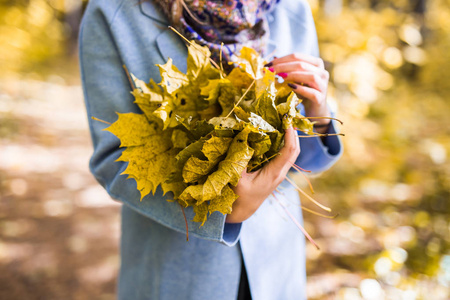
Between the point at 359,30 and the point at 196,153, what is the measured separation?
2.02m

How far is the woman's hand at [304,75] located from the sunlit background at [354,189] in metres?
1.01

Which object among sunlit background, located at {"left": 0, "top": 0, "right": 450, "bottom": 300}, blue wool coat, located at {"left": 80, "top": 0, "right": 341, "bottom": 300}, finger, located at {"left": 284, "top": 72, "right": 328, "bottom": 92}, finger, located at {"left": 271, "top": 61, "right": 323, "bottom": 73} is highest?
finger, located at {"left": 271, "top": 61, "right": 323, "bottom": 73}

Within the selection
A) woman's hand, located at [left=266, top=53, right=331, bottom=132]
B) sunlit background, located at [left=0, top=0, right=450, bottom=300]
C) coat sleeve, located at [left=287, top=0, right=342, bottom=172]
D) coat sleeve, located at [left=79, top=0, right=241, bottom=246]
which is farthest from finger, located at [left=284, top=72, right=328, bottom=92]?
sunlit background, located at [left=0, top=0, right=450, bottom=300]

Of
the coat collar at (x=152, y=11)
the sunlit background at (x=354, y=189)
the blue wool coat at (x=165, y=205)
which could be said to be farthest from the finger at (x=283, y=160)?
the sunlit background at (x=354, y=189)

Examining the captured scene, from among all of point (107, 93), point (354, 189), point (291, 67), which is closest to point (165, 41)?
point (107, 93)

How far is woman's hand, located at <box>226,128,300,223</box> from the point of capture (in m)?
0.77

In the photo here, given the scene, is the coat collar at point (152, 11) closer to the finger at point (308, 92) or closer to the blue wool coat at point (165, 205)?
the blue wool coat at point (165, 205)

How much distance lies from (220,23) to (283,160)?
0.54 meters

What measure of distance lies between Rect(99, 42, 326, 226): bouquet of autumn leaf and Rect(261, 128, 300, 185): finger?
0.02m

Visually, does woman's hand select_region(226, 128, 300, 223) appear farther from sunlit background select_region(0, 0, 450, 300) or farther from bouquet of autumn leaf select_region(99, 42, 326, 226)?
sunlit background select_region(0, 0, 450, 300)

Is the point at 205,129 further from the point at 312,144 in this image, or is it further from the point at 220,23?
the point at 312,144

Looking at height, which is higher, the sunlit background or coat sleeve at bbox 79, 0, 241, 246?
coat sleeve at bbox 79, 0, 241, 246

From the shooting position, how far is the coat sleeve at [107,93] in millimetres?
997

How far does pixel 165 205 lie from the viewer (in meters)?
0.96
